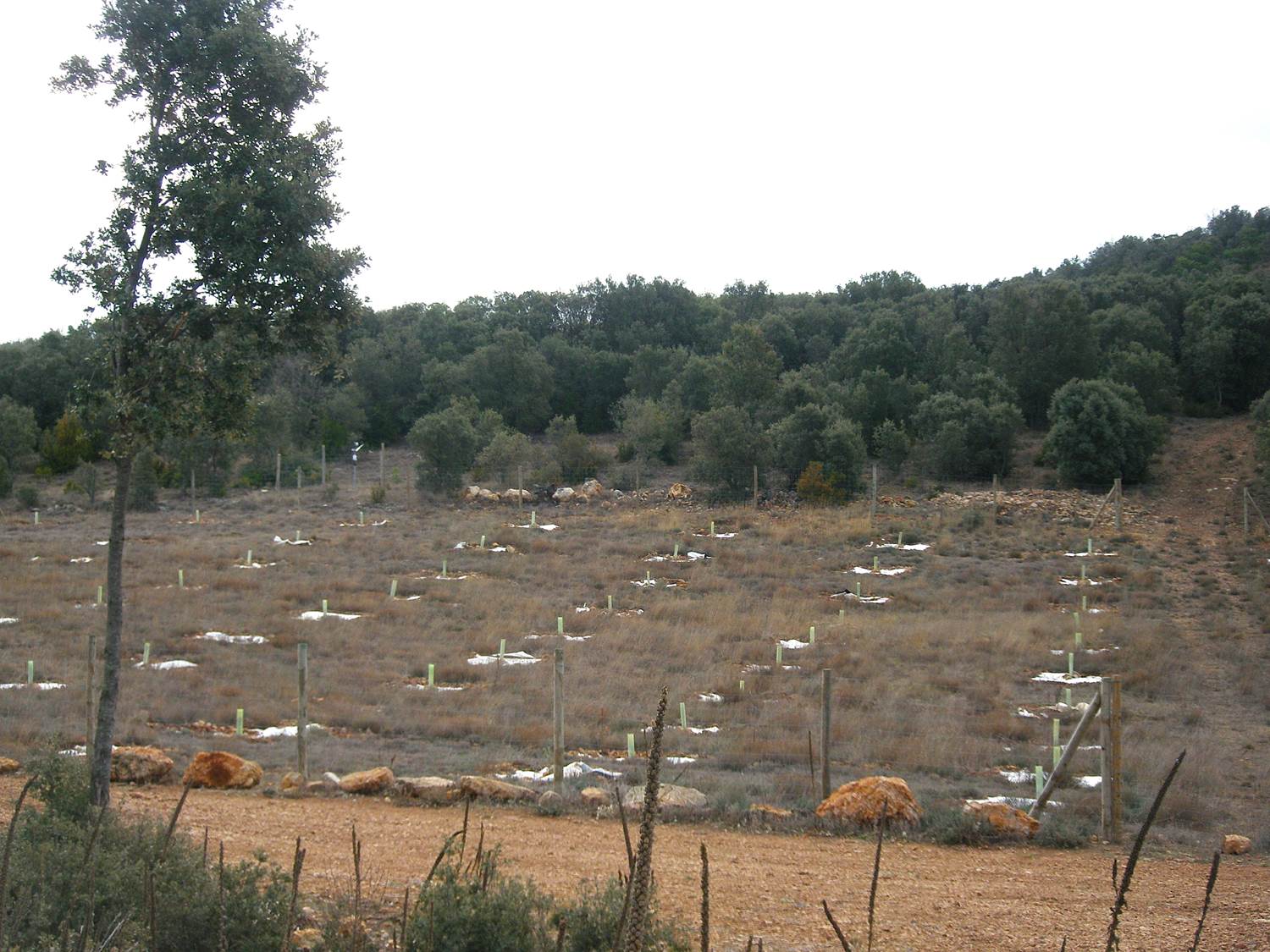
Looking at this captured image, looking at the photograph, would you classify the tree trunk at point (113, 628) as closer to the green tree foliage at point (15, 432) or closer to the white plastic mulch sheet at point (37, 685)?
the white plastic mulch sheet at point (37, 685)

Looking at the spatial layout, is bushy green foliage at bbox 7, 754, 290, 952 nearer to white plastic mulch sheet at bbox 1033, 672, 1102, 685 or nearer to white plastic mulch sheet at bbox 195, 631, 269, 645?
white plastic mulch sheet at bbox 195, 631, 269, 645

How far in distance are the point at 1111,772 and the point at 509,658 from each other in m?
11.5

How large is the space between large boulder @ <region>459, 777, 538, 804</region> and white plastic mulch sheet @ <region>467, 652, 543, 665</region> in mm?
8150

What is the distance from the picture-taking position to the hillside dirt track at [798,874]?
5953 mm

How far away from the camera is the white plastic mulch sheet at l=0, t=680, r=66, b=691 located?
14578 mm

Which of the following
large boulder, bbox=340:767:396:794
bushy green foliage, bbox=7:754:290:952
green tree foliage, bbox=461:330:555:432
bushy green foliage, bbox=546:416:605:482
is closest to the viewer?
bushy green foliage, bbox=7:754:290:952

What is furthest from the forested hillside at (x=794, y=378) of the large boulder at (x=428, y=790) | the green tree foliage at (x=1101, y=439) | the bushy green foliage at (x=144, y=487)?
the large boulder at (x=428, y=790)

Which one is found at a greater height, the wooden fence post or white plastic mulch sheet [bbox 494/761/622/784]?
the wooden fence post

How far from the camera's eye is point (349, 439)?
186 feet

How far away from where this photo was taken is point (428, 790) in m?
9.98

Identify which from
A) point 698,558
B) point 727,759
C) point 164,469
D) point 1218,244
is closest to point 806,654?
point 727,759

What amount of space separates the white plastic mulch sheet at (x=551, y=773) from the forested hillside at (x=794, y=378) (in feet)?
69.3

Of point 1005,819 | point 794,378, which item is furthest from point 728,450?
point 1005,819

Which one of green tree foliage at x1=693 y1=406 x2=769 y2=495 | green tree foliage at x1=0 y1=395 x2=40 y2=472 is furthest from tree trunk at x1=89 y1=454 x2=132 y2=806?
green tree foliage at x1=0 y1=395 x2=40 y2=472
